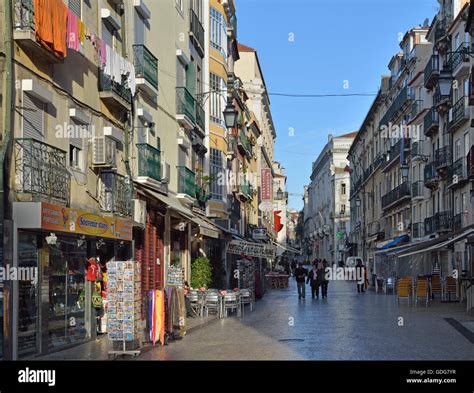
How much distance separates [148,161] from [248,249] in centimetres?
1412

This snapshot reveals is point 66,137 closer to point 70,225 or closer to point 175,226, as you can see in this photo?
point 70,225

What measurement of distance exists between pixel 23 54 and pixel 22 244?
3495 millimetres

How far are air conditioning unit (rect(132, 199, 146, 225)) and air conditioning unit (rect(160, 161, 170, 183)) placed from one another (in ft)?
10.4

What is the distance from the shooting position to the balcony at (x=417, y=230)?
52938 mm

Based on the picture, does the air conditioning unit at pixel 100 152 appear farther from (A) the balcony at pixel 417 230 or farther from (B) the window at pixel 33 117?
(A) the balcony at pixel 417 230

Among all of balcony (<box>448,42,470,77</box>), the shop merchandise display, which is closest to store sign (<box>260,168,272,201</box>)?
balcony (<box>448,42,470,77</box>)

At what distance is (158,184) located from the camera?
25094 millimetres

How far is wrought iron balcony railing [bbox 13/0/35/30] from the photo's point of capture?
14758 millimetres

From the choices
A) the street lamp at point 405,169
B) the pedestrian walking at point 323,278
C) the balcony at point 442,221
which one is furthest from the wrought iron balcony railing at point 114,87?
the street lamp at point 405,169

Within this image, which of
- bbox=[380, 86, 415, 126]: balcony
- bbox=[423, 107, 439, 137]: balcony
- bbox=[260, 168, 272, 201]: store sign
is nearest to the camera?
bbox=[423, 107, 439, 137]: balcony

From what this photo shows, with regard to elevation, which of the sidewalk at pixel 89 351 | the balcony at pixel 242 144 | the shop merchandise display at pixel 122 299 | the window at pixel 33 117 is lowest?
the sidewalk at pixel 89 351

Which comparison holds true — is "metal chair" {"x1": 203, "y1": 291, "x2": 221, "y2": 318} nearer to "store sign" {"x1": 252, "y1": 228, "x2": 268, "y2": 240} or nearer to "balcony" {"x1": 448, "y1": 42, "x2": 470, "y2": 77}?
"balcony" {"x1": 448, "y1": 42, "x2": 470, "y2": 77}

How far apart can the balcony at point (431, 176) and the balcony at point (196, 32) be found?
18660 millimetres
